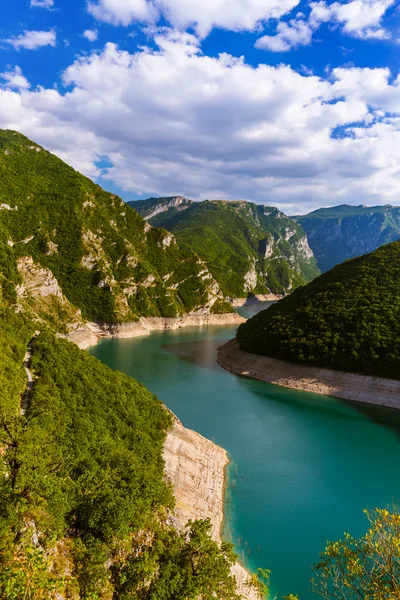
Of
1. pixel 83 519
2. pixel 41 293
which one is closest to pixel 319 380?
pixel 83 519

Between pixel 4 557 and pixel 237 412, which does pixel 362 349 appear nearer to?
pixel 237 412

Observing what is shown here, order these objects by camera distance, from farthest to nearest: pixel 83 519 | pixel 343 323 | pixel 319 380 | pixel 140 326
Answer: pixel 140 326 < pixel 343 323 < pixel 319 380 < pixel 83 519

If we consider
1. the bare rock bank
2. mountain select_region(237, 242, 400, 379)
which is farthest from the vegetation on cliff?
mountain select_region(237, 242, 400, 379)

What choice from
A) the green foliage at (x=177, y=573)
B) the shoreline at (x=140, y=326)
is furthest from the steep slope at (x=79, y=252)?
the green foliage at (x=177, y=573)

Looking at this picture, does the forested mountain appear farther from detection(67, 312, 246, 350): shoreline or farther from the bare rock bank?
detection(67, 312, 246, 350): shoreline

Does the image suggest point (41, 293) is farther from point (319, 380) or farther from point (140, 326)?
point (319, 380)
